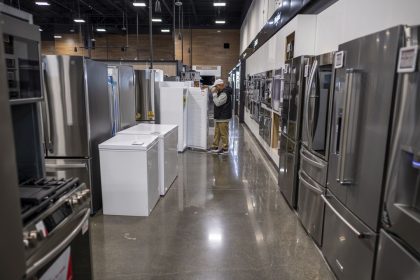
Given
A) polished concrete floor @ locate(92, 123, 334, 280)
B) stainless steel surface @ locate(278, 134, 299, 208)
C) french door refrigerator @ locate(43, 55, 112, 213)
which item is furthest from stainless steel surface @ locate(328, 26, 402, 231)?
french door refrigerator @ locate(43, 55, 112, 213)

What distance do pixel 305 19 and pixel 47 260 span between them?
4.48m

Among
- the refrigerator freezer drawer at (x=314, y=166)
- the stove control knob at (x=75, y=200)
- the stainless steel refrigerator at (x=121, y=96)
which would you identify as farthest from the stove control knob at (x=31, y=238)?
the stainless steel refrigerator at (x=121, y=96)

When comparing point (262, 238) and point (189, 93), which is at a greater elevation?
point (189, 93)

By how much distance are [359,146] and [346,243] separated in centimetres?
80

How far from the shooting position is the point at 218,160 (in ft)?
21.9

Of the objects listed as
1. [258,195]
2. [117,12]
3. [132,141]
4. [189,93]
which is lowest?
[258,195]

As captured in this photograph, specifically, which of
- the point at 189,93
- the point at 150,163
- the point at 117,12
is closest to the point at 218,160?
the point at 189,93

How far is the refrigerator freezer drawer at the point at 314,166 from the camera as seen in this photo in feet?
9.77

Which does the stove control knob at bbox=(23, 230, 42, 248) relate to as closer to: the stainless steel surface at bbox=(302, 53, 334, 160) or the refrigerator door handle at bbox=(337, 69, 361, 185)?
the refrigerator door handle at bbox=(337, 69, 361, 185)

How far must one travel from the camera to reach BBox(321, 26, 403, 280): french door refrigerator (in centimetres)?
195

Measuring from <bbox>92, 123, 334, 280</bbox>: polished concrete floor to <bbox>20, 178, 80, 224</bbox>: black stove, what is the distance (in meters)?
1.21

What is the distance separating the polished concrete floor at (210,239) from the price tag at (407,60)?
1.83m

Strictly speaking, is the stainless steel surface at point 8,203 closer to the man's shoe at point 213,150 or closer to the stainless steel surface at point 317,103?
the stainless steel surface at point 317,103

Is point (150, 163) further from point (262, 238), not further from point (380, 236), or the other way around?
point (380, 236)
